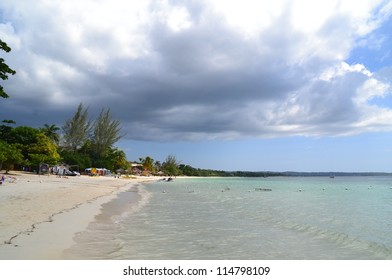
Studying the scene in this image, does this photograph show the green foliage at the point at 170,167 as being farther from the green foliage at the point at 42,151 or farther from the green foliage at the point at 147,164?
the green foliage at the point at 42,151

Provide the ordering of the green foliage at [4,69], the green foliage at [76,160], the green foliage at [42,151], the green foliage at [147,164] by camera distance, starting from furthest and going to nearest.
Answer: the green foliage at [147,164]
the green foliage at [76,160]
the green foliage at [42,151]
the green foliage at [4,69]

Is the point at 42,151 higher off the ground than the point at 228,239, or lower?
higher

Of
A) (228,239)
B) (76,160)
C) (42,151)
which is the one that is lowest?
(228,239)

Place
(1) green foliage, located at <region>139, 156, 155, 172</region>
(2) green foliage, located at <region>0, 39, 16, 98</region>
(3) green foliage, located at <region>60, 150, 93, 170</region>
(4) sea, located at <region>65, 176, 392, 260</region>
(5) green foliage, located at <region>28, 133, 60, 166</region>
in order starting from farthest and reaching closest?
(1) green foliage, located at <region>139, 156, 155, 172</region> < (3) green foliage, located at <region>60, 150, 93, 170</region> < (5) green foliage, located at <region>28, 133, 60, 166</region> < (2) green foliage, located at <region>0, 39, 16, 98</region> < (4) sea, located at <region>65, 176, 392, 260</region>

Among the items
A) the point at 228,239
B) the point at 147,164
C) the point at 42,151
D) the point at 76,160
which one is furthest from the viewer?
the point at 147,164

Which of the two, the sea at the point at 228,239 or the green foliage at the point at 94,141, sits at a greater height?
the green foliage at the point at 94,141

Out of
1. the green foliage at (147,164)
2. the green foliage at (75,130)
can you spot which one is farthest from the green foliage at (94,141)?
the green foliage at (147,164)

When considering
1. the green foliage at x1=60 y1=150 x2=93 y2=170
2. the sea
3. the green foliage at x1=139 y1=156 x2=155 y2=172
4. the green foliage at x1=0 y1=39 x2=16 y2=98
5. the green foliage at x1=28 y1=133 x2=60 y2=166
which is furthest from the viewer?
the green foliage at x1=139 y1=156 x2=155 y2=172

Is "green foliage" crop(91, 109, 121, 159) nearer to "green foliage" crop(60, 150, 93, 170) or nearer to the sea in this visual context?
"green foliage" crop(60, 150, 93, 170)

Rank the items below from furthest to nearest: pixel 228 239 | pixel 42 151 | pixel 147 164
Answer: pixel 147 164
pixel 42 151
pixel 228 239

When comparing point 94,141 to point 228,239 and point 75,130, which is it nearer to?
point 75,130

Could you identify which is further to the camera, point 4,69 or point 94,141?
point 94,141

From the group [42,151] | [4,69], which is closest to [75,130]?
[42,151]

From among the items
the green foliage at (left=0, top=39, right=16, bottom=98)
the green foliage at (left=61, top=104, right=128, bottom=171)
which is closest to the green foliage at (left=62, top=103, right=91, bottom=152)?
the green foliage at (left=61, top=104, right=128, bottom=171)
